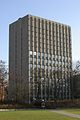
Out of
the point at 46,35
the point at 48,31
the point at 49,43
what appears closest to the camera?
the point at 46,35

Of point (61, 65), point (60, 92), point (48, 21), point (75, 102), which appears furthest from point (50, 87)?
point (75, 102)

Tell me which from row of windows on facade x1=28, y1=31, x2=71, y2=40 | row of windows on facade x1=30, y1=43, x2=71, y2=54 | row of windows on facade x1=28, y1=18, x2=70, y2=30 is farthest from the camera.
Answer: row of windows on facade x1=28, y1=18, x2=70, y2=30

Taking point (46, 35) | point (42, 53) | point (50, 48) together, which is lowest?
point (42, 53)

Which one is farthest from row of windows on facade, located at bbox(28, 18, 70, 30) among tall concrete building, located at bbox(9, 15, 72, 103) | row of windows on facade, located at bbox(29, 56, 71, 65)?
row of windows on facade, located at bbox(29, 56, 71, 65)

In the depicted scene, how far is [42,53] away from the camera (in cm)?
17162

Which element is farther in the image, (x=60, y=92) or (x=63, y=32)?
(x=63, y=32)

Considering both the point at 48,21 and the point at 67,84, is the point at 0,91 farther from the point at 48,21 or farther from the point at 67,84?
the point at 48,21

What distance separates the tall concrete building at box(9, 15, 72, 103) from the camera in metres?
159

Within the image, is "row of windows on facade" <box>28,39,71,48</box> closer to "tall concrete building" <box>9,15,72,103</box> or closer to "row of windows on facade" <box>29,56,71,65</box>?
"tall concrete building" <box>9,15,72,103</box>

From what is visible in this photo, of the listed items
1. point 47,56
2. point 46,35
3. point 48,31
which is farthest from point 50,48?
point 48,31

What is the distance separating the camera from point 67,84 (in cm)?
16875

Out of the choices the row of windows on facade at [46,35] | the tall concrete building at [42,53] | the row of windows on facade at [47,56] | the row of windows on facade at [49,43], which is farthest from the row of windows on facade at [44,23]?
the row of windows on facade at [47,56]

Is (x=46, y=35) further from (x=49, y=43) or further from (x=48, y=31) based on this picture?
(x=49, y=43)

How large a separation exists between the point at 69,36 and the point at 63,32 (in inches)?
208
